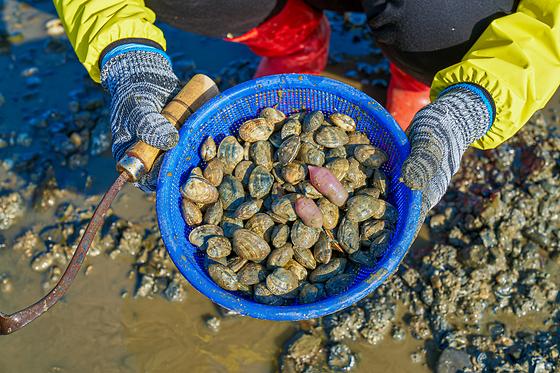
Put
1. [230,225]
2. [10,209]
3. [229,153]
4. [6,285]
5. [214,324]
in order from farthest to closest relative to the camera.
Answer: [10,209]
[6,285]
[214,324]
[229,153]
[230,225]

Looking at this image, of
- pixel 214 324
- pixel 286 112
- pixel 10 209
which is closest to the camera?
pixel 286 112

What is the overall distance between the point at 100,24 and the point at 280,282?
1256 millimetres

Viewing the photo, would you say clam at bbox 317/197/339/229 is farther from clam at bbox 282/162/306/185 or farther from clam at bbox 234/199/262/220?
clam at bbox 234/199/262/220

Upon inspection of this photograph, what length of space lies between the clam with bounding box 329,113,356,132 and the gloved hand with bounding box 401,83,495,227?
0.24 meters

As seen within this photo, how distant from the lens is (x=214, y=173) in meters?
2.16

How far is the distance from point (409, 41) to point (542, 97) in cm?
69

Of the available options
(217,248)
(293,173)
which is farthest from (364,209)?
(217,248)

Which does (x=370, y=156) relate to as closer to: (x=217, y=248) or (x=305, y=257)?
(x=305, y=257)

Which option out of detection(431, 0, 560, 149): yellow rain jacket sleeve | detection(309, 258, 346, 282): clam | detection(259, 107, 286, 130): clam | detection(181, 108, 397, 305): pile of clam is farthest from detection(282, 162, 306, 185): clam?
detection(431, 0, 560, 149): yellow rain jacket sleeve

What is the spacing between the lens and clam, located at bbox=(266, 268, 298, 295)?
1962 millimetres

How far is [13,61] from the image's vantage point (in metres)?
3.67

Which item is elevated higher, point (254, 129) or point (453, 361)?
point (254, 129)

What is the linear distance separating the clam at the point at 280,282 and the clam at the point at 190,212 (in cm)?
35

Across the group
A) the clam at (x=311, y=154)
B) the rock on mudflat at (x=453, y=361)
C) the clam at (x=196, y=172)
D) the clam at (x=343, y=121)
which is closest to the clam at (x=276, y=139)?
the clam at (x=311, y=154)
